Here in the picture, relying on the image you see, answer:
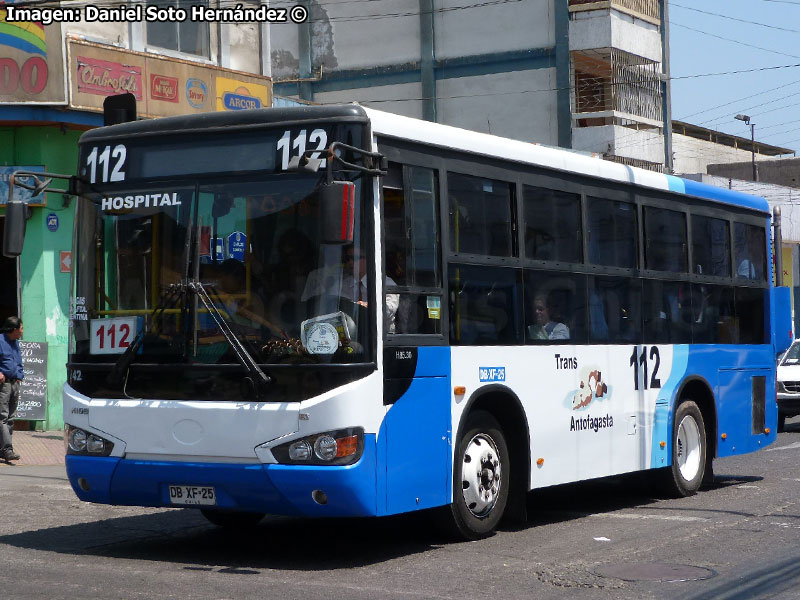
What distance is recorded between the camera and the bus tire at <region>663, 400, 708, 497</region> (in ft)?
41.9

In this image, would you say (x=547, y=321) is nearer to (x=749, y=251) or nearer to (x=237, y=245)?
(x=237, y=245)

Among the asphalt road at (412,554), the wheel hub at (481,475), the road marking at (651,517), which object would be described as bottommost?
the road marking at (651,517)

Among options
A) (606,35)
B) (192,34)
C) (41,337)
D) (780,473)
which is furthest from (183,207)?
(606,35)

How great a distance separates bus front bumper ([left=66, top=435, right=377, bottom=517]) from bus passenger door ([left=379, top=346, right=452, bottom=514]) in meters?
0.28

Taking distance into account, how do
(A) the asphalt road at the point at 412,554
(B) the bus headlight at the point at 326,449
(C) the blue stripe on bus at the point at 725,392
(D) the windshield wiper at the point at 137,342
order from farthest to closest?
(C) the blue stripe on bus at the point at 725,392 → (D) the windshield wiper at the point at 137,342 → (B) the bus headlight at the point at 326,449 → (A) the asphalt road at the point at 412,554

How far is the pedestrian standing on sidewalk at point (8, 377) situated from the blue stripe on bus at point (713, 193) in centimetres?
783

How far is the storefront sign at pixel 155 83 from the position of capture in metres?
18.8

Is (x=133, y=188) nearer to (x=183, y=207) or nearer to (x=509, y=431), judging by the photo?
(x=183, y=207)

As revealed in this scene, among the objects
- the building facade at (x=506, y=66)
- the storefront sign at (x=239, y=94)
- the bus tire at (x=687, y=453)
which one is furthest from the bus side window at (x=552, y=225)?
the building facade at (x=506, y=66)

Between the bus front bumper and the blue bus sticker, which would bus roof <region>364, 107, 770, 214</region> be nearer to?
the blue bus sticker

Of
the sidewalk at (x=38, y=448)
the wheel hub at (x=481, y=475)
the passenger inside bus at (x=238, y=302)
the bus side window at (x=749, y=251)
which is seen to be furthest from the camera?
the sidewalk at (x=38, y=448)

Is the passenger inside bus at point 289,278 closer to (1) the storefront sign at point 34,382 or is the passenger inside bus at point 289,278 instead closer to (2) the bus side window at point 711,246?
(2) the bus side window at point 711,246

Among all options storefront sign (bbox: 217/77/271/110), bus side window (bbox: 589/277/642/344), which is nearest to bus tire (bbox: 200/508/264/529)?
bus side window (bbox: 589/277/642/344)

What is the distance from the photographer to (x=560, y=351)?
1073cm
